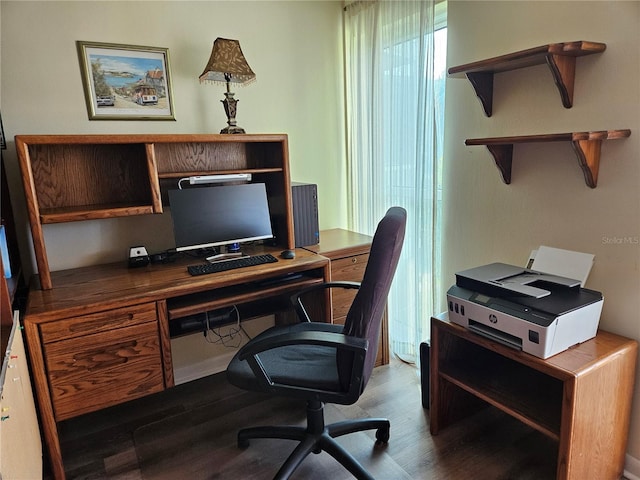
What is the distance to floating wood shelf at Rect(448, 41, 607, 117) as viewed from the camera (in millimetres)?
1475

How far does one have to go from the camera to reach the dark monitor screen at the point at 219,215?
83.9 inches

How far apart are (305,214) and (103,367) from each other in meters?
1.30

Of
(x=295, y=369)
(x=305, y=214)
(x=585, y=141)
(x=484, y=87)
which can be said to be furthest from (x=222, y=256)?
(x=585, y=141)

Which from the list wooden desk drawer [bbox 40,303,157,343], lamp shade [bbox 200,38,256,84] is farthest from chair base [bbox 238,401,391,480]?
lamp shade [bbox 200,38,256,84]

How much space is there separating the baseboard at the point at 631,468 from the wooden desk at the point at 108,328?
5.32 ft

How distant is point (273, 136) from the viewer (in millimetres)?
2215

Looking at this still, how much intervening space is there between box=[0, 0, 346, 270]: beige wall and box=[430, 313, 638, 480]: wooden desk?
1409 mm

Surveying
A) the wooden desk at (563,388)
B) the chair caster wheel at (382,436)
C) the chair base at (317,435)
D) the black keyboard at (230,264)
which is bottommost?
the chair caster wheel at (382,436)

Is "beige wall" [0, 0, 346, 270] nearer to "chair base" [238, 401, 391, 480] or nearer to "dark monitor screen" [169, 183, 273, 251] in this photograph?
"dark monitor screen" [169, 183, 273, 251]

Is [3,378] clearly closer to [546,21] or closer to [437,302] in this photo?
[437,302]

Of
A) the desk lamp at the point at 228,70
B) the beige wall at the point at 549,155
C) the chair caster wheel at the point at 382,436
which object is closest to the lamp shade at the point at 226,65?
the desk lamp at the point at 228,70

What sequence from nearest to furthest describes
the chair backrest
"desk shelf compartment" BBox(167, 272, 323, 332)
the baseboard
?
the chair backrest
the baseboard
"desk shelf compartment" BBox(167, 272, 323, 332)

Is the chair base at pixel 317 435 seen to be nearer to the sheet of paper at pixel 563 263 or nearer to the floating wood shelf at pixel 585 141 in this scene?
the sheet of paper at pixel 563 263

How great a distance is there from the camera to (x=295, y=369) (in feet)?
5.24
